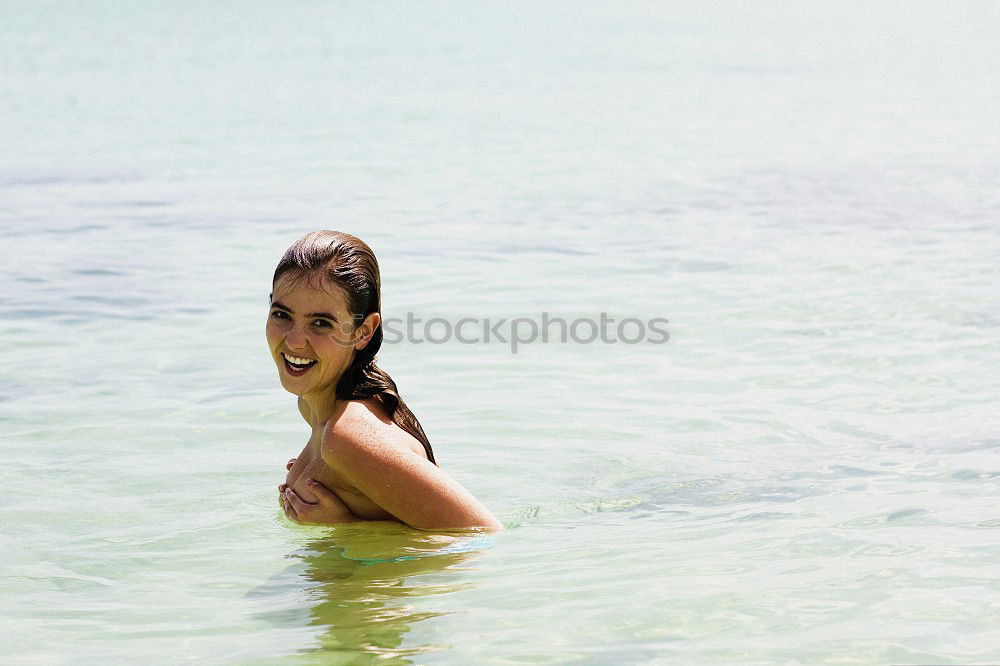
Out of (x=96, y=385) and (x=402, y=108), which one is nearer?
(x=96, y=385)

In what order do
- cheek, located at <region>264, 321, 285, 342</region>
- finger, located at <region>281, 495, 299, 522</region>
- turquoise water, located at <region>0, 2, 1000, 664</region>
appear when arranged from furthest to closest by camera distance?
finger, located at <region>281, 495, 299, 522</region>, cheek, located at <region>264, 321, 285, 342</region>, turquoise water, located at <region>0, 2, 1000, 664</region>

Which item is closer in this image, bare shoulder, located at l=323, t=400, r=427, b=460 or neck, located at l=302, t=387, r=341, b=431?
bare shoulder, located at l=323, t=400, r=427, b=460

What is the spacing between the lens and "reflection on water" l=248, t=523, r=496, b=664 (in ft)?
10.4

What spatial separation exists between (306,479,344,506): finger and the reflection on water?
9 cm

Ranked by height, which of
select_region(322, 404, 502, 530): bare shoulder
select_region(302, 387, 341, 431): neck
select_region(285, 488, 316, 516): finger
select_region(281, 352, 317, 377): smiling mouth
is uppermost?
select_region(281, 352, 317, 377): smiling mouth

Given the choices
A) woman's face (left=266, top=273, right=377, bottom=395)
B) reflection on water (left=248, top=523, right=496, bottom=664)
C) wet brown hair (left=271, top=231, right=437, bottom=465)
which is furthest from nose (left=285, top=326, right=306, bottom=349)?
reflection on water (left=248, top=523, right=496, bottom=664)

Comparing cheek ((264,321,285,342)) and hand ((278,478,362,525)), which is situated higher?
cheek ((264,321,285,342))

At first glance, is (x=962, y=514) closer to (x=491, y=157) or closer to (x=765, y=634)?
(x=765, y=634)

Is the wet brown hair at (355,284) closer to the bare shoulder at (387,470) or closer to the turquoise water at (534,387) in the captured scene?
the bare shoulder at (387,470)

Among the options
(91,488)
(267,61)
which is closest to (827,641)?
(91,488)

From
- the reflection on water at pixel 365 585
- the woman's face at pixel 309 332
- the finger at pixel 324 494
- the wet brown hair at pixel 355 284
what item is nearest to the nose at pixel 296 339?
the woman's face at pixel 309 332

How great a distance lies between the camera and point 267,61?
85.0ft

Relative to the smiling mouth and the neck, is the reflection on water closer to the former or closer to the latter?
the neck

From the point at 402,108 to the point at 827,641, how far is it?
16.3 m
